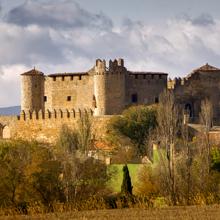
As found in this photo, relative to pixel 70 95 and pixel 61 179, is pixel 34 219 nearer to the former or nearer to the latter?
pixel 61 179

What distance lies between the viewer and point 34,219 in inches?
1601

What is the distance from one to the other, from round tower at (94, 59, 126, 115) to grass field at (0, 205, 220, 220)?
100 feet

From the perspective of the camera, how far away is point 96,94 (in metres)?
75.4

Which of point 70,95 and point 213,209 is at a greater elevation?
point 70,95

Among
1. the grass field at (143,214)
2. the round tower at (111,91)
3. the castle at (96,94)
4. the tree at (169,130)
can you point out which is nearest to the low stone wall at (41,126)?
the castle at (96,94)

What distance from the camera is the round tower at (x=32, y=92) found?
78625 millimetres

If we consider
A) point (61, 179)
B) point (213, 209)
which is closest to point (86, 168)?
point (61, 179)

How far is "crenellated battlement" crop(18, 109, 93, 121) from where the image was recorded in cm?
7556

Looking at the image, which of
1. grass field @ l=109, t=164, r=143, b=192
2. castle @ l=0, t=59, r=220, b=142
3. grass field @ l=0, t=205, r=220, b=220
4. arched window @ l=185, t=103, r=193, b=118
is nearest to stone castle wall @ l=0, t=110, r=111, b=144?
castle @ l=0, t=59, r=220, b=142

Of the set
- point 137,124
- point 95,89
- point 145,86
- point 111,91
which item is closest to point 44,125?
point 95,89

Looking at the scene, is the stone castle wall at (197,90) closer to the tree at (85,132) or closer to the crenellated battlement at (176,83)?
the crenellated battlement at (176,83)

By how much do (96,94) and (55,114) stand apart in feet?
11.4

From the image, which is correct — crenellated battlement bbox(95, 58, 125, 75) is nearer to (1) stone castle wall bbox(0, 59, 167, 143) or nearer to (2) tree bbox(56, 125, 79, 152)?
(1) stone castle wall bbox(0, 59, 167, 143)

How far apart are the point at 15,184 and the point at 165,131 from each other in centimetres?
1100
